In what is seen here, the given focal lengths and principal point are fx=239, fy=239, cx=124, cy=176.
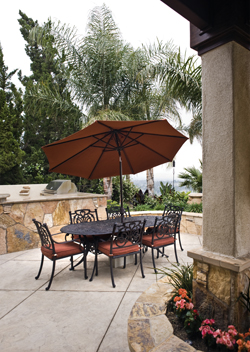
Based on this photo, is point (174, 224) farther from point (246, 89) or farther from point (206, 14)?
point (206, 14)

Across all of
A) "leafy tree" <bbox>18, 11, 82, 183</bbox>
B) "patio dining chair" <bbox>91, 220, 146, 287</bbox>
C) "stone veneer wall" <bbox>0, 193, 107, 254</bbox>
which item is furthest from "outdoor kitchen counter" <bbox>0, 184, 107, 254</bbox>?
"leafy tree" <bbox>18, 11, 82, 183</bbox>

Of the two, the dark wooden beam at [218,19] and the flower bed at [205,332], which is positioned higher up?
the dark wooden beam at [218,19]

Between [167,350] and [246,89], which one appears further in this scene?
→ [246,89]

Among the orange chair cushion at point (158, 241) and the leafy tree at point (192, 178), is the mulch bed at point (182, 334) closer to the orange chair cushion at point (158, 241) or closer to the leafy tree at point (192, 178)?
the orange chair cushion at point (158, 241)

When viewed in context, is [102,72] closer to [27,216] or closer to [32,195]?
[32,195]

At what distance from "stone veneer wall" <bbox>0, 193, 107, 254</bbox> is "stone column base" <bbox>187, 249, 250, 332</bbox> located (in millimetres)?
4131

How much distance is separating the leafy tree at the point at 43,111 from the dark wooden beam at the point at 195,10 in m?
8.30

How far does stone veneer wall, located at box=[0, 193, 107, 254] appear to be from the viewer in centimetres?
490

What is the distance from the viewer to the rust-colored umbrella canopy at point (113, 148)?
3375 mm

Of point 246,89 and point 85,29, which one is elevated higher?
point 85,29

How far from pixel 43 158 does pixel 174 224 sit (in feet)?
31.5

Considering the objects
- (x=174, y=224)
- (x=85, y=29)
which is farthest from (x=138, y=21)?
(x=174, y=224)

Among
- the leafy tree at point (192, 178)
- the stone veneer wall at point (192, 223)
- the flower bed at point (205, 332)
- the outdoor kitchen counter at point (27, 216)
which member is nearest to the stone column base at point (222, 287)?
the flower bed at point (205, 332)

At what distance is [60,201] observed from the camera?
5.65m
